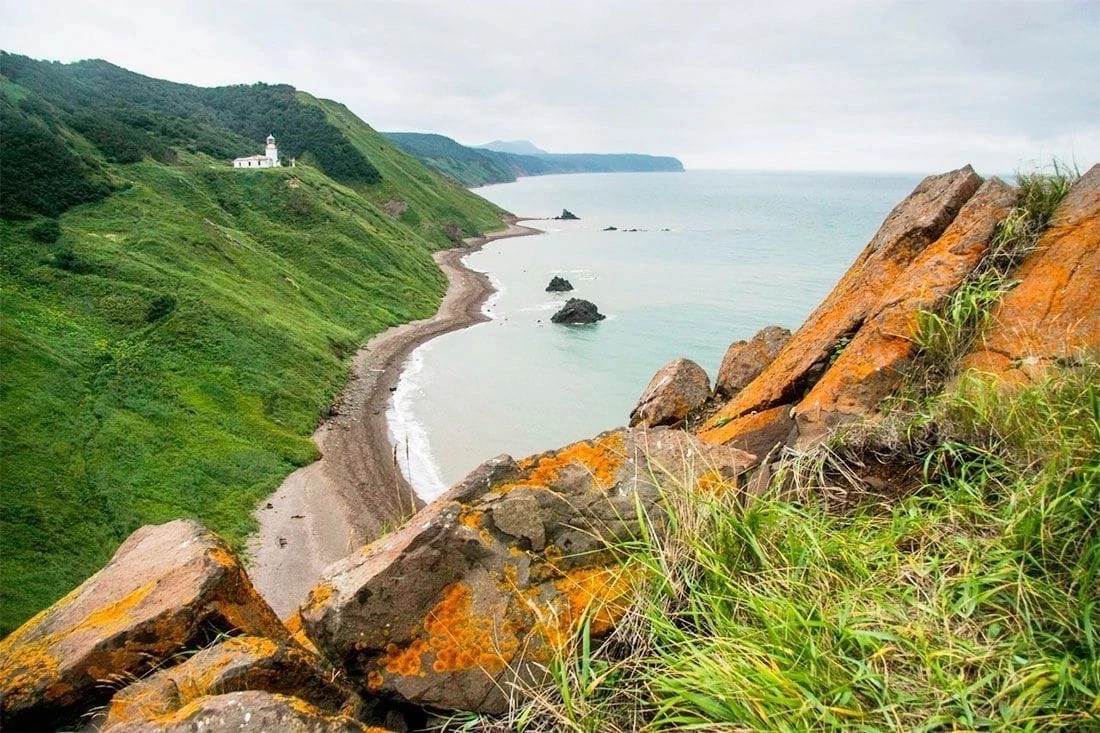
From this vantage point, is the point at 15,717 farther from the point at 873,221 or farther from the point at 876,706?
the point at 873,221

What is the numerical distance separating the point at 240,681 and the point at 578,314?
66583 mm

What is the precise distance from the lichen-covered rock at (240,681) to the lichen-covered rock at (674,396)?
22.4 ft

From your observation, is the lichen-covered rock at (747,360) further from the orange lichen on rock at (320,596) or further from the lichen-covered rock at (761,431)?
the orange lichen on rock at (320,596)

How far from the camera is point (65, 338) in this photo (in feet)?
120

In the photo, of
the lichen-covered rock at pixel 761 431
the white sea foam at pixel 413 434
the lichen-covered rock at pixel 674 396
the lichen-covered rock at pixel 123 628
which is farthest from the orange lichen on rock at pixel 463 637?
the white sea foam at pixel 413 434

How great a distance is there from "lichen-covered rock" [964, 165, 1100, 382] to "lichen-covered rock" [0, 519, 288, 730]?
642 centimetres

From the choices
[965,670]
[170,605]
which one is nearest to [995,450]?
[965,670]

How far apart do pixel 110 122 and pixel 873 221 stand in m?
176

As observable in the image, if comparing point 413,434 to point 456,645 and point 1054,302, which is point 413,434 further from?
point 456,645

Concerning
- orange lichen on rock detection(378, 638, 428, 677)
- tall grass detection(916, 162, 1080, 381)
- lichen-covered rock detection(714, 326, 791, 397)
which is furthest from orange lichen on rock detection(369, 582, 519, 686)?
lichen-covered rock detection(714, 326, 791, 397)

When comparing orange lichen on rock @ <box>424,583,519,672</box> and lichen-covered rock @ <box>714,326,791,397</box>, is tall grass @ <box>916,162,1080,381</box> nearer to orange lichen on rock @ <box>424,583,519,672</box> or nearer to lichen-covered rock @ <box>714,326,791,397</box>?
lichen-covered rock @ <box>714,326,791,397</box>

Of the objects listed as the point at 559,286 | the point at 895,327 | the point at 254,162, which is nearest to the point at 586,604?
the point at 895,327

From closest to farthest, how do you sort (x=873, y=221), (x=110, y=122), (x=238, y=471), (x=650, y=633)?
(x=650, y=633)
(x=238, y=471)
(x=110, y=122)
(x=873, y=221)

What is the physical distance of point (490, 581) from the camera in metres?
4.21
